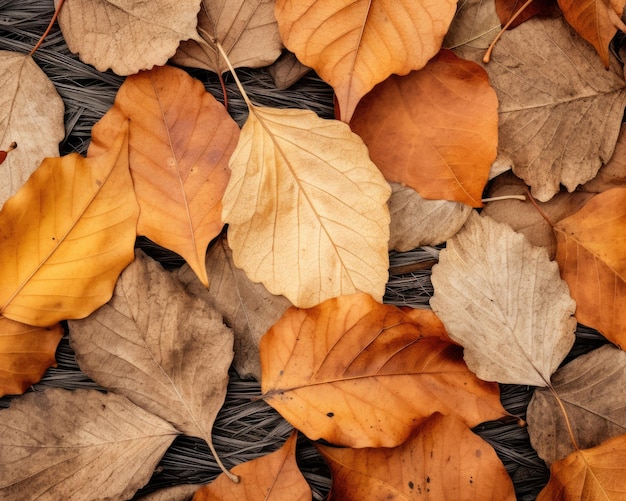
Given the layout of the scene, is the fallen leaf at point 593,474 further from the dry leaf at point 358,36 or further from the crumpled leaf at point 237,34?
the crumpled leaf at point 237,34

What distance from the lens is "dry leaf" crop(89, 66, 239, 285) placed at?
0.75 metres

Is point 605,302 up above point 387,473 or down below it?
above

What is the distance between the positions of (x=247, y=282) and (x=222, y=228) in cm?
8

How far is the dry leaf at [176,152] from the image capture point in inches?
29.4

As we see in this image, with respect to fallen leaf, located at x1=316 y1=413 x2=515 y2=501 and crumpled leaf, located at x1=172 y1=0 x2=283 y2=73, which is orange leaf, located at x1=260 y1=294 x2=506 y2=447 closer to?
fallen leaf, located at x1=316 y1=413 x2=515 y2=501

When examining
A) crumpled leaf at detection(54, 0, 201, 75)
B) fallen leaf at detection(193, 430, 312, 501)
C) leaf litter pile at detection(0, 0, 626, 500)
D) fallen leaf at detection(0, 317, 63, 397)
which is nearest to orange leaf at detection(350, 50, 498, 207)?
leaf litter pile at detection(0, 0, 626, 500)

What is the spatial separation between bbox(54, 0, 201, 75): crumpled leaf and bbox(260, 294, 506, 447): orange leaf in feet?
1.21

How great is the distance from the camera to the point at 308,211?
2.35ft

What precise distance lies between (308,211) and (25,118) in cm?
A: 40

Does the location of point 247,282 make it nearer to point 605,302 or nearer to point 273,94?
point 273,94

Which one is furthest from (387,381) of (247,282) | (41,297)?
(41,297)

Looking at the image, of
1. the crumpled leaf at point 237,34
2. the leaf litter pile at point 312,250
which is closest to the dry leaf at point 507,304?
the leaf litter pile at point 312,250

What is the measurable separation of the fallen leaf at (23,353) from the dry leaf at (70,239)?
0.02 m

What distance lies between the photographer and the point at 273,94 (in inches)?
31.4
